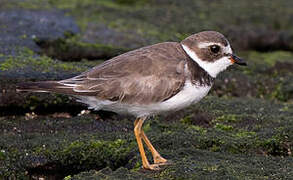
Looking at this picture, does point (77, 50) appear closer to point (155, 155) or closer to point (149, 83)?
point (149, 83)

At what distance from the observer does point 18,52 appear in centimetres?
990

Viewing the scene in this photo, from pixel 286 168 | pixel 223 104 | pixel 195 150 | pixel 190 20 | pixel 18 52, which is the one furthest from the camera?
pixel 190 20

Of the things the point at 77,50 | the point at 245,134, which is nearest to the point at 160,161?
the point at 245,134

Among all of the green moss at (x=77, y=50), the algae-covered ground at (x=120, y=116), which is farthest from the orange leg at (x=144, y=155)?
the green moss at (x=77, y=50)

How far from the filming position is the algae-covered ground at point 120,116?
698 centimetres

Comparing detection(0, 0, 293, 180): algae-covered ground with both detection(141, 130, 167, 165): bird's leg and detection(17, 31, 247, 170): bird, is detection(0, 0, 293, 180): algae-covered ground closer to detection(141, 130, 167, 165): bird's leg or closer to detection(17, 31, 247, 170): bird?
detection(141, 130, 167, 165): bird's leg

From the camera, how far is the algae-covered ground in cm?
698

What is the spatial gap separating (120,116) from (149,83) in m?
1.97

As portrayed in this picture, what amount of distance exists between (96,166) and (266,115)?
10.1ft

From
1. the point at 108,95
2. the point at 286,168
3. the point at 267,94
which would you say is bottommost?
the point at 267,94

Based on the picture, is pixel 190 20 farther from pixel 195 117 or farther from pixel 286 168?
pixel 286 168

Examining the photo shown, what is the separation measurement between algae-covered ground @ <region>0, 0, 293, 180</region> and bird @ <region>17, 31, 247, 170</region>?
0.67m

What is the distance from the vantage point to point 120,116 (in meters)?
8.68

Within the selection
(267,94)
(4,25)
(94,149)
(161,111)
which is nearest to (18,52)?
(4,25)
